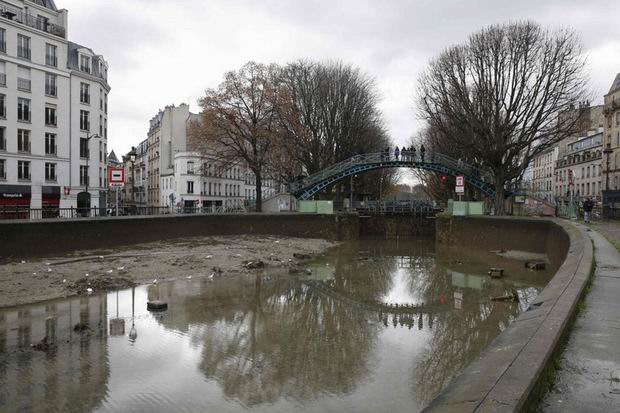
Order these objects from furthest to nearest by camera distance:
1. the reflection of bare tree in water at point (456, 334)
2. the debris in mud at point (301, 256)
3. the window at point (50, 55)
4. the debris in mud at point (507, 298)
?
1. the window at point (50, 55)
2. the debris in mud at point (301, 256)
3. the debris in mud at point (507, 298)
4. the reflection of bare tree in water at point (456, 334)

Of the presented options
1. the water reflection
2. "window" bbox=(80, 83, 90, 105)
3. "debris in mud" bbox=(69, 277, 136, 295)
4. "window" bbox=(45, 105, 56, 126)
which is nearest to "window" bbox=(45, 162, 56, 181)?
"window" bbox=(45, 105, 56, 126)

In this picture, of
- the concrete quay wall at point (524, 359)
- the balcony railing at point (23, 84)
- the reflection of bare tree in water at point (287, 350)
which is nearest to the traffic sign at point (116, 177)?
the reflection of bare tree in water at point (287, 350)

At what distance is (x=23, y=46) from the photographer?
40750mm

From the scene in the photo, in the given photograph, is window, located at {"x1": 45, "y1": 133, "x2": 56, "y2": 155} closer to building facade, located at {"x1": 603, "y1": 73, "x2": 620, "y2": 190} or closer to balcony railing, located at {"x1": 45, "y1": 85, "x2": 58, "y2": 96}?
balcony railing, located at {"x1": 45, "y1": 85, "x2": 58, "y2": 96}

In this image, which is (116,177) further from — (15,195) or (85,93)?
(85,93)

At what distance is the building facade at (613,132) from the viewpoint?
57531 mm

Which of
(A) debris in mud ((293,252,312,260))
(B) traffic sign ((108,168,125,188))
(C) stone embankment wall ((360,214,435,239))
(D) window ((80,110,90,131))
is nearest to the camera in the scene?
(B) traffic sign ((108,168,125,188))

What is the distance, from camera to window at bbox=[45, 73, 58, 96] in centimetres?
4278

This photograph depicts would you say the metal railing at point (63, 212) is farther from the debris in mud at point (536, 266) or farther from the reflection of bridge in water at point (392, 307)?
the debris in mud at point (536, 266)

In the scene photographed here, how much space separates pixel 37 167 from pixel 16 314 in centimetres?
3413

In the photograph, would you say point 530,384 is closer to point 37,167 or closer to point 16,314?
point 16,314

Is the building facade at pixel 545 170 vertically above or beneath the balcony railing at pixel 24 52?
beneath

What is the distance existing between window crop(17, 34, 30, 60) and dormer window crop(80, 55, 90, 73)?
573 cm

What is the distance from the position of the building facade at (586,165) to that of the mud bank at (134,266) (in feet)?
158
